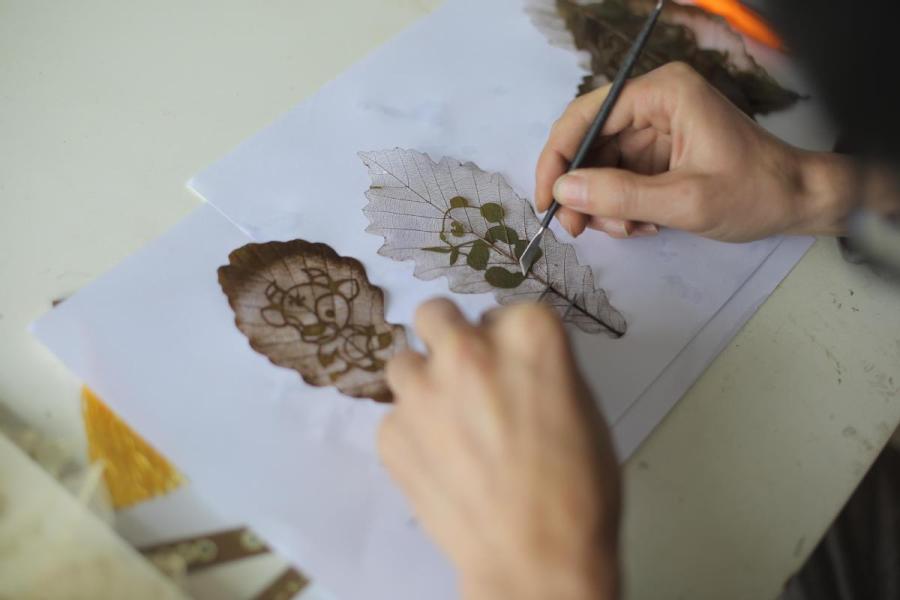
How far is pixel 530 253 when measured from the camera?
1.97 feet

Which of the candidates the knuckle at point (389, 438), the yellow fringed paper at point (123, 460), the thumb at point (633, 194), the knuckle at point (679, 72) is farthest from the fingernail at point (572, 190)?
the yellow fringed paper at point (123, 460)

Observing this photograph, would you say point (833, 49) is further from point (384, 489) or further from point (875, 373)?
point (384, 489)

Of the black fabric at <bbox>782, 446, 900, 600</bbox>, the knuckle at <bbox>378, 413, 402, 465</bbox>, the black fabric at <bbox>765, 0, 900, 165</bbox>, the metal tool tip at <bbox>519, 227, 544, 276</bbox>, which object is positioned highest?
the knuckle at <bbox>378, 413, 402, 465</bbox>

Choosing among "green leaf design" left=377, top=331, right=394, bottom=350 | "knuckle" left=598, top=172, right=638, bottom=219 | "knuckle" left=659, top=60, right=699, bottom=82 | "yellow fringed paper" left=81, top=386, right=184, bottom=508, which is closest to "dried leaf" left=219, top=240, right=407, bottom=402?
"green leaf design" left=377, top=331, right=394, bottom=350

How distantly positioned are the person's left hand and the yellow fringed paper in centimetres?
18

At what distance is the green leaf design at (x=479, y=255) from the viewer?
0.59 m

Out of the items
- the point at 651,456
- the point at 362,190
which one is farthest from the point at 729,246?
the point at 362,190

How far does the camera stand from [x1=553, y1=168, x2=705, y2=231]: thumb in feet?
1.87

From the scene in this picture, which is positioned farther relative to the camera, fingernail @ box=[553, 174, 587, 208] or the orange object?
the orange object

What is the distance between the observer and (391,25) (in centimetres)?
74

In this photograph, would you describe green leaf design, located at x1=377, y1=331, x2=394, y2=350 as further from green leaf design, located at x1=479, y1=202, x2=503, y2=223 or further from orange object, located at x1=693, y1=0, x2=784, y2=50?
orange object, located at x1=693, y1=0, x2=784, y2=50

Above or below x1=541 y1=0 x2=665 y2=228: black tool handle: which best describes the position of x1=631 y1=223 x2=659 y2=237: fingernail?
below

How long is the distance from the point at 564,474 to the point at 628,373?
21 cm

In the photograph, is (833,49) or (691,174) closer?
(691,174)
